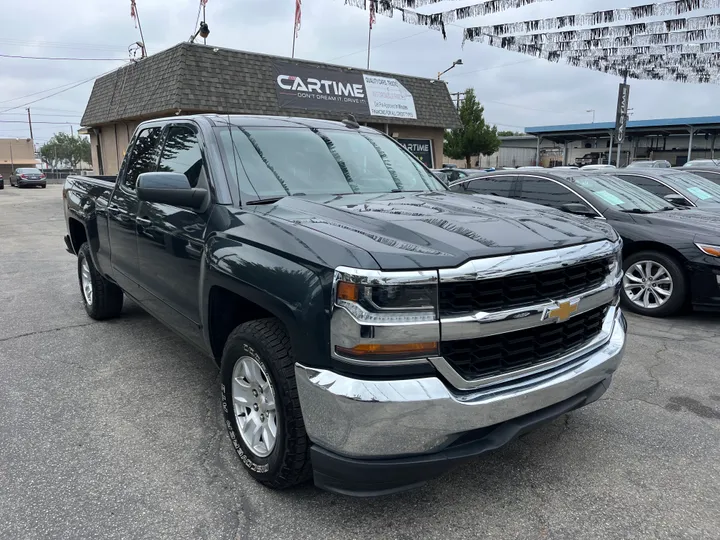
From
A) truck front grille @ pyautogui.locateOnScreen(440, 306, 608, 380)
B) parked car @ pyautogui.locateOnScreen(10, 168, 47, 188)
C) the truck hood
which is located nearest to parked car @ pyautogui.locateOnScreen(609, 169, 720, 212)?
the truck hood

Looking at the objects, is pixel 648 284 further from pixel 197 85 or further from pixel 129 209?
pixel 197 85

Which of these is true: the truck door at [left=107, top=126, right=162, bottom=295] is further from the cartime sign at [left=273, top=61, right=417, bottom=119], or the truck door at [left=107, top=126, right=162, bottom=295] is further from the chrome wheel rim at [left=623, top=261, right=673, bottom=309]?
the cartime sign at [left=273, top=61, right=417, bottom=119]

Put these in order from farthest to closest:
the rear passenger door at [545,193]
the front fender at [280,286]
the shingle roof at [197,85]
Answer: the shingle roof at [197,85] < the rear passenger door at [545,193] < the front fender at [280,286]

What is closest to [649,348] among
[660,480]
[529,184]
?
[660,480]

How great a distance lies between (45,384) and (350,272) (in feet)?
10.2

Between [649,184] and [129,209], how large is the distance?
24.9 feet

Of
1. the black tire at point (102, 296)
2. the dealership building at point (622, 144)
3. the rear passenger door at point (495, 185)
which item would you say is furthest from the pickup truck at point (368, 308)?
the dealership building at point (622, 144)

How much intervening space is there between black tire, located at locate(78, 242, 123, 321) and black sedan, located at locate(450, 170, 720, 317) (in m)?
3.74

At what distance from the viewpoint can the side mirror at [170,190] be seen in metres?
2.98

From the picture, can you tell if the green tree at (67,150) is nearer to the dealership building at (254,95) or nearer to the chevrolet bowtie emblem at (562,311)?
the dealership building at (254,95)

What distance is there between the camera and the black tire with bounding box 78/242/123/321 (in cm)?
543

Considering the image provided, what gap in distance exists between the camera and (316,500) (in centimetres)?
262

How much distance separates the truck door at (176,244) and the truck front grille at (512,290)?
1.56 meters

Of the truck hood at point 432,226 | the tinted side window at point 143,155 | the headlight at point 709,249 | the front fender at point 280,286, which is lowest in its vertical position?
the headlight at point 709,249
